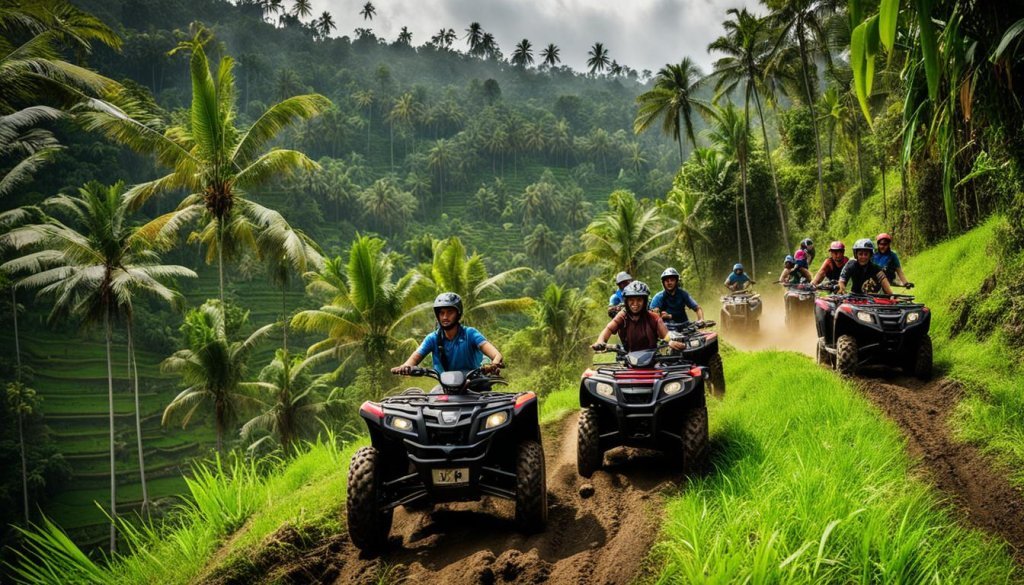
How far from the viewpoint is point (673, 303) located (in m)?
9.33

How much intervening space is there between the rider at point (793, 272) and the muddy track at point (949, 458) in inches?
253

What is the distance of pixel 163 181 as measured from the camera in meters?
17.9

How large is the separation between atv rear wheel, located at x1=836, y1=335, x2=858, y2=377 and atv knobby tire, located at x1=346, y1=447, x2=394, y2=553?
22.0 feet

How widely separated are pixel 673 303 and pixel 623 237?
2186 centimetres

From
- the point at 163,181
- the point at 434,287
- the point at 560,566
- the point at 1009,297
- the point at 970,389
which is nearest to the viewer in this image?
the point at 560,566

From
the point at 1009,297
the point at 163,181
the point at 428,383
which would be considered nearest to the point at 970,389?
the point at 1009,297

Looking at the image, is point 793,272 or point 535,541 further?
A: point 793,272

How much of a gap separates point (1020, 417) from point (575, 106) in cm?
14526

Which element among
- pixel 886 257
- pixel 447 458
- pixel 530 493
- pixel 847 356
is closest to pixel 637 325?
pixel 530 493

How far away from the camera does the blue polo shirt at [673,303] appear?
923 centimetres

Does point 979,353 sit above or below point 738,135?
below

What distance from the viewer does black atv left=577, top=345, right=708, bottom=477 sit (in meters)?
5.30

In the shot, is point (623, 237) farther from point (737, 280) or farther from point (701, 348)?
point (701, 348)

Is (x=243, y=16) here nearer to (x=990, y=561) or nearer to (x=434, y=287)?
(x=434, y=287)
